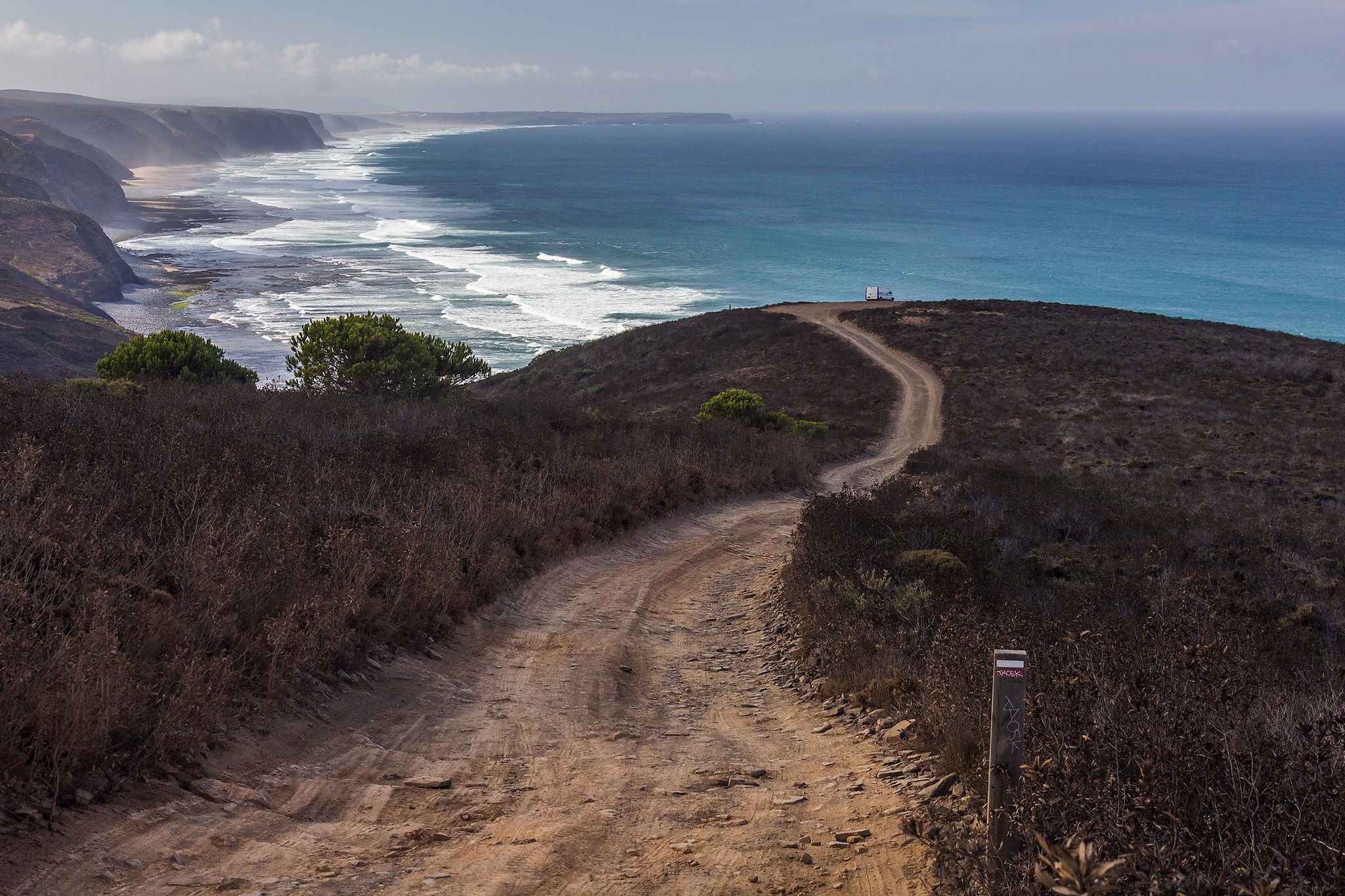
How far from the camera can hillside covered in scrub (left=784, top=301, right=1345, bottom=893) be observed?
3.75 m

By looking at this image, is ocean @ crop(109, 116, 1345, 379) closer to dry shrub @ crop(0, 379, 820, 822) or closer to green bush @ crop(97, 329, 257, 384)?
green bush @ crop(97, 329, 257, 384)

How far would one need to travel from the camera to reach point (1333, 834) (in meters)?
3.59

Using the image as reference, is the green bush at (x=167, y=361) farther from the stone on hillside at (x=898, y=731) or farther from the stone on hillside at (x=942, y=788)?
the stone on hillside at (x=942, y=788)

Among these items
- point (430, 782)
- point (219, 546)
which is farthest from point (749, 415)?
point (430, 782)

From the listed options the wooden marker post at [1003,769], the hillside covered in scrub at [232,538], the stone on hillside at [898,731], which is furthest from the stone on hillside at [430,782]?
the wooden marker post at [1003,769]

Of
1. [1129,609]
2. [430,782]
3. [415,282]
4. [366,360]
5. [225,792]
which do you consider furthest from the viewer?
[415,282]

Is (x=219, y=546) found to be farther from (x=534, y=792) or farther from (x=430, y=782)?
(x=534, y=792)

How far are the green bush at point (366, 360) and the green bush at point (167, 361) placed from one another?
90.3 inches

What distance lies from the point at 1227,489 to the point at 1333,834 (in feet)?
67.8

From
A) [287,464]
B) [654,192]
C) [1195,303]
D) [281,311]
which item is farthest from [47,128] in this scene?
[287,464]

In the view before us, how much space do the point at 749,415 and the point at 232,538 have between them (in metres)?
20.7

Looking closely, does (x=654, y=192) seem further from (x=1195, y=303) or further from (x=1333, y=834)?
(x=1333, y=834)

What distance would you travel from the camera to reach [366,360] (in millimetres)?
29609

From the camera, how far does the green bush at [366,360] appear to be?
95.1 ft
